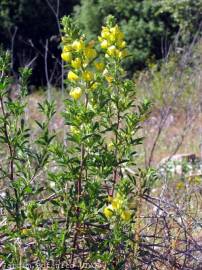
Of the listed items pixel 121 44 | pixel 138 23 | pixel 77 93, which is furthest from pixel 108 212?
pixel 138 23

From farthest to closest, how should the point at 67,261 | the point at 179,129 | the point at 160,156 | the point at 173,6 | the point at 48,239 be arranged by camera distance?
the point at 173,6 → the point at 179,129 → the point at 160,156 → the point at 67,261 → the point at 48,239

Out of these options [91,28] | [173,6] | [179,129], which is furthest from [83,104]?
[91,28]

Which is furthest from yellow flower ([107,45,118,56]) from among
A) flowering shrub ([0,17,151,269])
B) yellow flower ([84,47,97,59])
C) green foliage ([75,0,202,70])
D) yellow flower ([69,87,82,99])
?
green foliage ([75,0,202,70])

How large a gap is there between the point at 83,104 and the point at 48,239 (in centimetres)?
51

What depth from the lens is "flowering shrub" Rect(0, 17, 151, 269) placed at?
2.39 meters

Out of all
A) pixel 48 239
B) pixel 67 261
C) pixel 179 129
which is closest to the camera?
pixel 48 239

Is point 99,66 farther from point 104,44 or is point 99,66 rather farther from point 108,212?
point 108,212

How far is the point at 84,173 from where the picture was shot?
262 centimetres

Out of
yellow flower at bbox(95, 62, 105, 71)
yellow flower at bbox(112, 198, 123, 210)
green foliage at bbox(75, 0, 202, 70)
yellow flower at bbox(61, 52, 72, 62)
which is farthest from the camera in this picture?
green foliage at bbox(75, 0, 202, 70)

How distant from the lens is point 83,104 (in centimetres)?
243

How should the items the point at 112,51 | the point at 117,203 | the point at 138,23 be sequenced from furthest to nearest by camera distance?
the point at 138,23 < the point at 112,51 < the point at 117,203

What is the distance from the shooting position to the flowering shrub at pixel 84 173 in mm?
2395

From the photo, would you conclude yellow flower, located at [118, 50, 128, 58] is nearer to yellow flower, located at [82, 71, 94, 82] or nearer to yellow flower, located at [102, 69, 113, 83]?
yellow flower, located at [102, 69, 113, 83]

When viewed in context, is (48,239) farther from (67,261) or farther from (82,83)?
(82,83)
